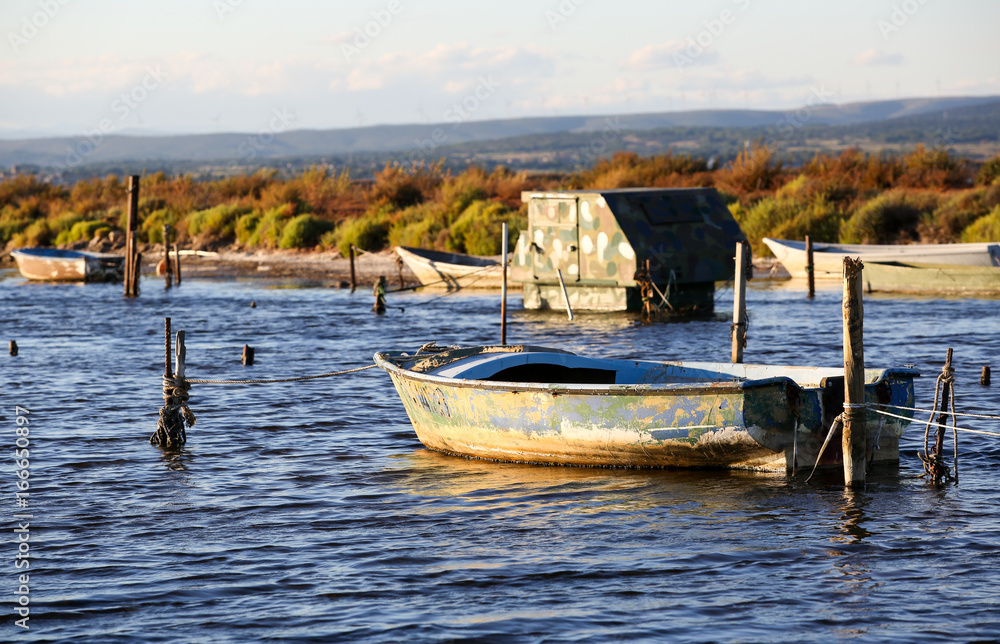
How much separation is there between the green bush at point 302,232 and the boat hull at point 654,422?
110ft

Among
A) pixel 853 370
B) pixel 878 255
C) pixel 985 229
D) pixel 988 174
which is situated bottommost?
pixel 853 370

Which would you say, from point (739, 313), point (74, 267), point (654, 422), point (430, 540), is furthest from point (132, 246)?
point (430, 540)

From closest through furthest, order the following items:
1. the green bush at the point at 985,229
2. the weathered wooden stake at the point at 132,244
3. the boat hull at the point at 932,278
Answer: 1. the boat hull at the point at 932,278
2. the weathered wooden stake at the point at 132,244
3. the green bush at the point at 985,229

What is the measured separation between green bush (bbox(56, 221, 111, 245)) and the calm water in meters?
35.7

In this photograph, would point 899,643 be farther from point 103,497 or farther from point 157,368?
point 157,368

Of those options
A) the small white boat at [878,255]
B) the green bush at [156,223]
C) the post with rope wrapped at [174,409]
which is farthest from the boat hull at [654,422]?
the green bush at [156,223]

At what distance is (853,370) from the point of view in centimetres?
1003

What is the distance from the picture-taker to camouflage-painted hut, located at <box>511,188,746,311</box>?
83.7 ft

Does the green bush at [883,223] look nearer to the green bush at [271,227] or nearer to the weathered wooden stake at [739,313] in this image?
the weathered wooden stake at [739,313]

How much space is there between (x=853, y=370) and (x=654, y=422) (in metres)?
1.82

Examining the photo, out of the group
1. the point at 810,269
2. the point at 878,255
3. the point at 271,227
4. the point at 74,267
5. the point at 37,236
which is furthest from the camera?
the point at 37,236

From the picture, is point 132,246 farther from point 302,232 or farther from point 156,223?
point 156,223

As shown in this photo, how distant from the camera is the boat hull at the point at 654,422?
10406 millimetres

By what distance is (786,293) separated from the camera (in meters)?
30.1
